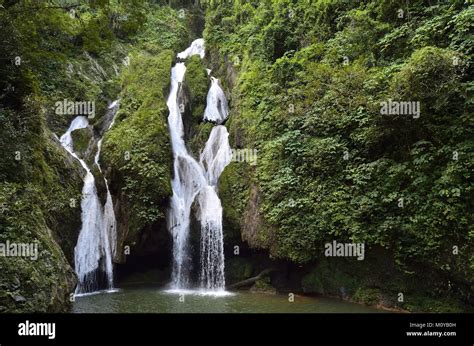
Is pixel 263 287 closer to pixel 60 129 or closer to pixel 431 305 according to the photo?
pixel 431 305

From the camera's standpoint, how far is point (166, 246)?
15.8 metres

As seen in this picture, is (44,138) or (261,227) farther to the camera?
(261,227)

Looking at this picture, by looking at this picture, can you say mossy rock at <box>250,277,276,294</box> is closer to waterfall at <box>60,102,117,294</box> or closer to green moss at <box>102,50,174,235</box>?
green moss at <box>102,50,174,235</box>

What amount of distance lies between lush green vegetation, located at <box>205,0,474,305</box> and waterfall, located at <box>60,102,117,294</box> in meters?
5.03

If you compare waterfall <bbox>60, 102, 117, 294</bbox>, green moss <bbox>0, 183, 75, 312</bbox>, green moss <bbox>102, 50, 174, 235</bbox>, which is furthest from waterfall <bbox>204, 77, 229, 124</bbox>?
green moss <bbox>0, 183, 75, 312</bbox>

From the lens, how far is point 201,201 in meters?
15.7

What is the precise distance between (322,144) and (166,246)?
26.7 ft

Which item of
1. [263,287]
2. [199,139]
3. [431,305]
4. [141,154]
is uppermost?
[199,139]

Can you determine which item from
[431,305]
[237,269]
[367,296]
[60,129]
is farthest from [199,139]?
[431,305]

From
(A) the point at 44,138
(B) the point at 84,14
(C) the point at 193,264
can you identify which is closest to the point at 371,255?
(C) the point at 193,264

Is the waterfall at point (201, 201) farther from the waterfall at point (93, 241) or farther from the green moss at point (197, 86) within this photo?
the waterfall at point (93, 241)

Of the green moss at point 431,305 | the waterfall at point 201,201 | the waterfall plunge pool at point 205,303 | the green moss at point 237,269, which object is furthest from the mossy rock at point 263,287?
the green moss at point 431,305

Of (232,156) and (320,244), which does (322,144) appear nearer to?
(320,244)

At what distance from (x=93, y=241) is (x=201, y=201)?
466cm
